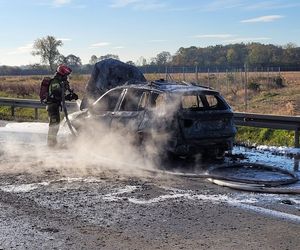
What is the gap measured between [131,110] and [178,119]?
4.52 ft

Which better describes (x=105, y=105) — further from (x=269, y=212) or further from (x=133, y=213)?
(x=269, y=212)

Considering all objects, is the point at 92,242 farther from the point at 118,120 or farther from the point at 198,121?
the point at 118,120

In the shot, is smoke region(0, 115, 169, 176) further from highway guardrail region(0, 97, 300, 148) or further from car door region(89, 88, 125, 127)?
highway guardrail region(0, 97, 300, 148)

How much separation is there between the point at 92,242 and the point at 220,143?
177 inches

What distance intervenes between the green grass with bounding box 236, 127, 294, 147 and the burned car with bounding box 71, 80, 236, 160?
11.3 feet

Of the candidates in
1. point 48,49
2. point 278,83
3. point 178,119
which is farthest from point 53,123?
point 48,49

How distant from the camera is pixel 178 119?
823 centimetres

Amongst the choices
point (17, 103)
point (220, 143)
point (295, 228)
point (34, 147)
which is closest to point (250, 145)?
point (220, 143)

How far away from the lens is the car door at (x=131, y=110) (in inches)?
348

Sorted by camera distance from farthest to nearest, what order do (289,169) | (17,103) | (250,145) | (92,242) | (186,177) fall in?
1. (17,103)
2. (250,145)
3. (289,169)
4. (186,177)
5. (92,242)

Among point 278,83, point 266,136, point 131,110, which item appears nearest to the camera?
point 131,110

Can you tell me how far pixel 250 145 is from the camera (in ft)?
36.0

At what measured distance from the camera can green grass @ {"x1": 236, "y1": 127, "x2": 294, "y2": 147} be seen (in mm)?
12250

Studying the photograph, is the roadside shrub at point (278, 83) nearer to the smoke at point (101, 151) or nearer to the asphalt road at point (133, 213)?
the smoke at point (101, 151)
